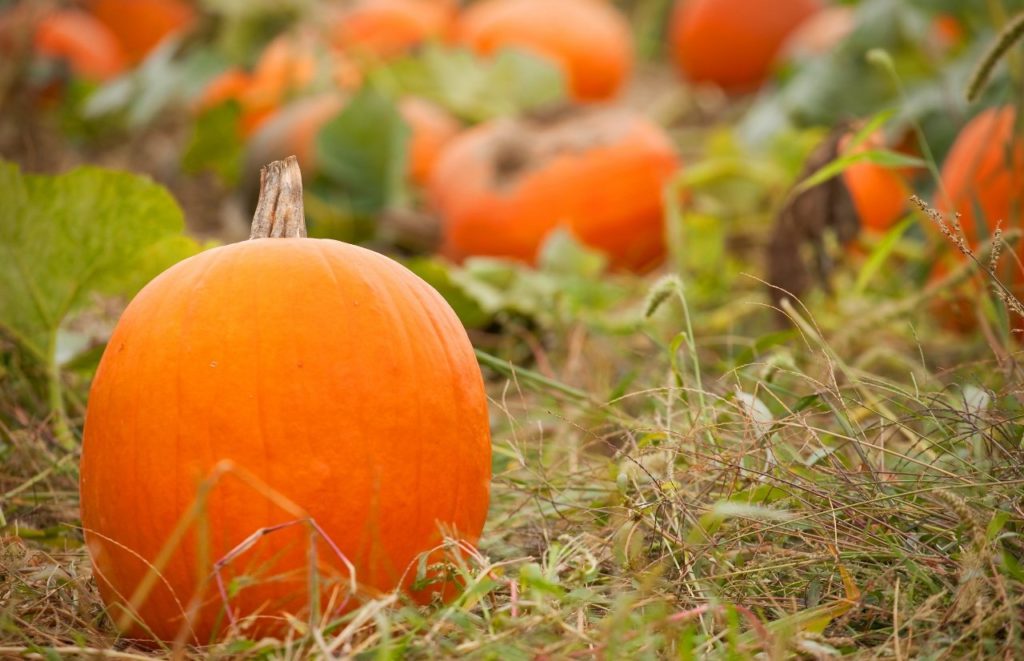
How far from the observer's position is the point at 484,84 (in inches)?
161

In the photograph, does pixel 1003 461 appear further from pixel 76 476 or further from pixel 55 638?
pixel 76 476

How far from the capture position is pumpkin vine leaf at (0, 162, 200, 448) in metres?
1.84

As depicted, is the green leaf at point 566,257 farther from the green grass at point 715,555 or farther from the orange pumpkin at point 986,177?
the green grass at point 715,555

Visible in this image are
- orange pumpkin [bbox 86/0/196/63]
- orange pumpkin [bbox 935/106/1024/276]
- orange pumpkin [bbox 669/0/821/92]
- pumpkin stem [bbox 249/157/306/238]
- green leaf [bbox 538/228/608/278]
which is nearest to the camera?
pumpkin stem [bbox 249/157/306/238]

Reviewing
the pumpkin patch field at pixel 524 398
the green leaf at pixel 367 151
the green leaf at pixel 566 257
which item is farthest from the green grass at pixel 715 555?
the green leaf at pixel 367 151

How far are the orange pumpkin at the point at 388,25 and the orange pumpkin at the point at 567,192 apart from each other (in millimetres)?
1385

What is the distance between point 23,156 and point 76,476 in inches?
78.0

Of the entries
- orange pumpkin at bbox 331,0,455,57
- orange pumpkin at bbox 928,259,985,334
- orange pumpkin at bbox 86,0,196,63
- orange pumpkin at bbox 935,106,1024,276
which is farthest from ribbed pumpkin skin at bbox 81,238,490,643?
orange pumpkin at bbox 86,0,196,63

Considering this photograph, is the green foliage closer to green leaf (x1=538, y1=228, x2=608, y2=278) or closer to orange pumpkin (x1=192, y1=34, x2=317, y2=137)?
orange pumpkin (x1=192, y1=34, x2=317, y2=137)

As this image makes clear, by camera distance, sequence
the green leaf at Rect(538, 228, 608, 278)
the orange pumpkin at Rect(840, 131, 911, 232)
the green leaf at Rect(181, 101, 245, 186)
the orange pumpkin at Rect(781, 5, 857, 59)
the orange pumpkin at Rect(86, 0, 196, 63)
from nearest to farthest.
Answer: the green leaf at Rect(538, 228, 608, 278), the orange pumpkin at Rect(840, 131, 911, 232), the green leaf at Rect(181, 101, 245, 186), the orange pumpkin at Rect(781, 5, 857, 59), the orange pumpkin at Rect(86, 0, 196, 63)

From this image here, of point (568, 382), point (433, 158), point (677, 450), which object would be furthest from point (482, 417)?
point (433, 158)

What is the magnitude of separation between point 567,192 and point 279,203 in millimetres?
1792

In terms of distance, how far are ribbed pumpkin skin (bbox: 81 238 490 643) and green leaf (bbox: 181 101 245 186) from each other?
103 inches

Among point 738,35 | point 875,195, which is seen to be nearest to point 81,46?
point 738,35
